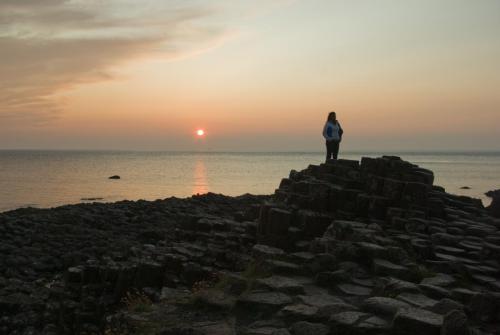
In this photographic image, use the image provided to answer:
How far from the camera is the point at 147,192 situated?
5709 centimetres

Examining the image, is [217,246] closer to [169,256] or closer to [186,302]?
[169,256]

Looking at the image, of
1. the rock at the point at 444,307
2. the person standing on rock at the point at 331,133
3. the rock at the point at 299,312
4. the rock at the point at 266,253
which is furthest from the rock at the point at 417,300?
the person standing on rock at the point at 331,133

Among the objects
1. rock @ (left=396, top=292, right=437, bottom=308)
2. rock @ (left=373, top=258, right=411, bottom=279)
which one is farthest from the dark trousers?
rock @ (left=396, top=292, right=437, bottom=308)

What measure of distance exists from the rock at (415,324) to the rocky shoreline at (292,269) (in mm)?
14

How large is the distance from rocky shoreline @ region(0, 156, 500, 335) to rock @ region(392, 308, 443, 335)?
0.05 ft

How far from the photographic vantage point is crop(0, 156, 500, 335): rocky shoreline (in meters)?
7.58

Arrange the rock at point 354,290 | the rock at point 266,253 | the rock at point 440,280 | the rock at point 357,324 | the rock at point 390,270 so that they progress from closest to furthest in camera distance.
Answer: the rock at point 357,324 → the rock at point 354,290 → the rock at point 440,280 → the rock at point 390,270 → the rock at point 266,253

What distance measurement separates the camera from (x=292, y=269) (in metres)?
9.98

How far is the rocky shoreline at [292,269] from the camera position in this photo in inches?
299

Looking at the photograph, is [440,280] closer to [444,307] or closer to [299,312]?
[444,307]

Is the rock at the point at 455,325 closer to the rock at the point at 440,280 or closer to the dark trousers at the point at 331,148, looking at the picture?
the rock at the point at 440,280

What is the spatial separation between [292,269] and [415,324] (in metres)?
3.67

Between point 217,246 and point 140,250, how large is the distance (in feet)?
9.52

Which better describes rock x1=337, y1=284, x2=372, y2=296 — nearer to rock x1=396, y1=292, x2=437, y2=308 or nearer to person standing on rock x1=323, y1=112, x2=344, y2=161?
rock x1=396, y1=292, x2=437, y2=308
